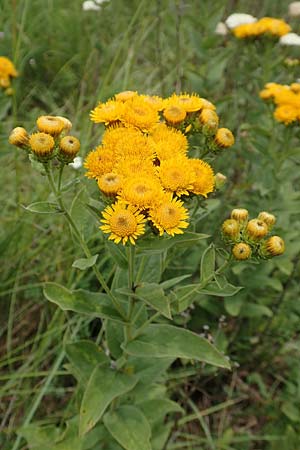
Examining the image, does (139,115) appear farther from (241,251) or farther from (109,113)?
(241,251)

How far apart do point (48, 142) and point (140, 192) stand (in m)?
0.35

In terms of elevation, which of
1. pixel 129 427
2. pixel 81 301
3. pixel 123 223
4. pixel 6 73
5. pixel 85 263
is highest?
pixel 123 223

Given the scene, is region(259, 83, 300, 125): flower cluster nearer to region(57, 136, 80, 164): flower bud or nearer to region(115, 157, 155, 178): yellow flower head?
region(115, 157, 155, 178): yellow flower head

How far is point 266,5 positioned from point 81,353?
483cm

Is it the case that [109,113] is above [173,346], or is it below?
above

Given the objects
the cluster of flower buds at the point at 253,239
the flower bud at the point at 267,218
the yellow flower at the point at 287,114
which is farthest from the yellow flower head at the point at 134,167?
the yellow flower at the point at 287,114

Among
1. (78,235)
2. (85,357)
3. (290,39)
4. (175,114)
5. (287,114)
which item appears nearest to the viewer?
(78,235)

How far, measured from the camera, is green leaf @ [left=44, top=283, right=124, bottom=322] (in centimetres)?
183

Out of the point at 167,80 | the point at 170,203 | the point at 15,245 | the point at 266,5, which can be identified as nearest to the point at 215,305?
the point at 15,245

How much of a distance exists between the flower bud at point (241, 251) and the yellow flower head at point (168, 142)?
39 centimetres

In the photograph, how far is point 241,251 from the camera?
1.74 metres

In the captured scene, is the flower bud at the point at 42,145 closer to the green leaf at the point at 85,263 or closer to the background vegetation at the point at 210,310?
the green leaf at the point at 85,263

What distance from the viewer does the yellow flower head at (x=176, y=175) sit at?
68.3 inches

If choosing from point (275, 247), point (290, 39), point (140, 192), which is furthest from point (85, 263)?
point (290, 39)
